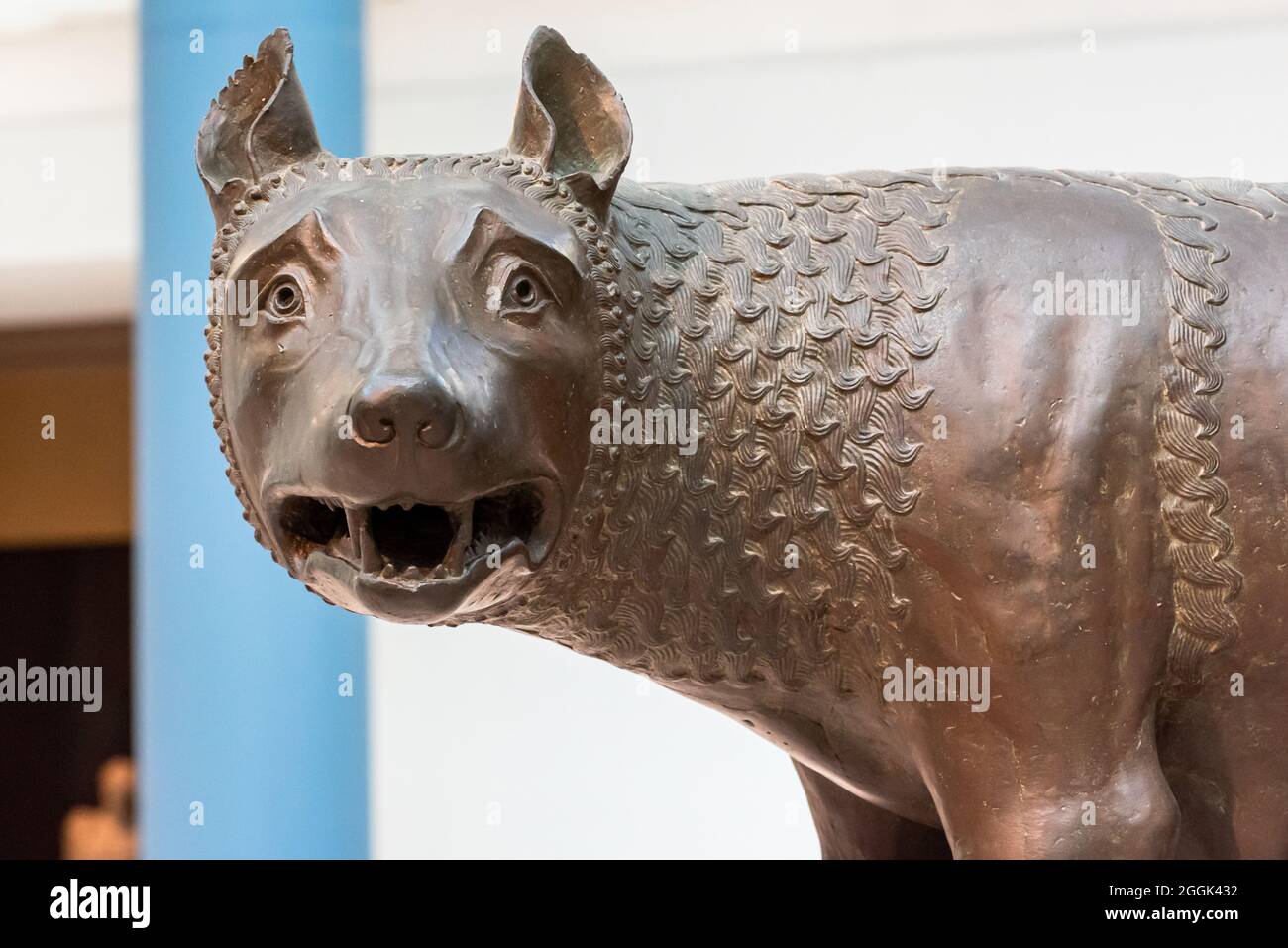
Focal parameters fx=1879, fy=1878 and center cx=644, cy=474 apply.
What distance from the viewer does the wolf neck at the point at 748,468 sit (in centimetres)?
235

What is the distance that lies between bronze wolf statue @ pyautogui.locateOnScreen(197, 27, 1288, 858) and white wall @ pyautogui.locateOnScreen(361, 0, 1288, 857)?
93.4 inches

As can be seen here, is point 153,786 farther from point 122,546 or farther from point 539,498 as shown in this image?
point 122,546

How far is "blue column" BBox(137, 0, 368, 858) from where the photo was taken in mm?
4242

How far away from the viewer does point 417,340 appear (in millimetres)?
2076

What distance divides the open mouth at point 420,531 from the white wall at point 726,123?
263 cm

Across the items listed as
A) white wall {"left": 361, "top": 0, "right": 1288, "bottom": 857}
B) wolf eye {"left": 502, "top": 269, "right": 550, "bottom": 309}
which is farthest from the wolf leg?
white wall {"left": 361, "top": 0, "right": 1288, "bottom": 857}

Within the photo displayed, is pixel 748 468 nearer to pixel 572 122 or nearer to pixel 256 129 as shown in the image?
pixel 572 122

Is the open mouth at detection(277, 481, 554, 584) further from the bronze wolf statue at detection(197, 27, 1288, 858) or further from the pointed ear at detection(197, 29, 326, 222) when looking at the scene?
the pointed ear at detection(197, 29, 326, 222)

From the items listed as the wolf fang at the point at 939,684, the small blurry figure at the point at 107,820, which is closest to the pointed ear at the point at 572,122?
the wolf fang at the point at 939,684

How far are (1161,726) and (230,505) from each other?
248 cm

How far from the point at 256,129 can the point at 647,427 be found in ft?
2.00
